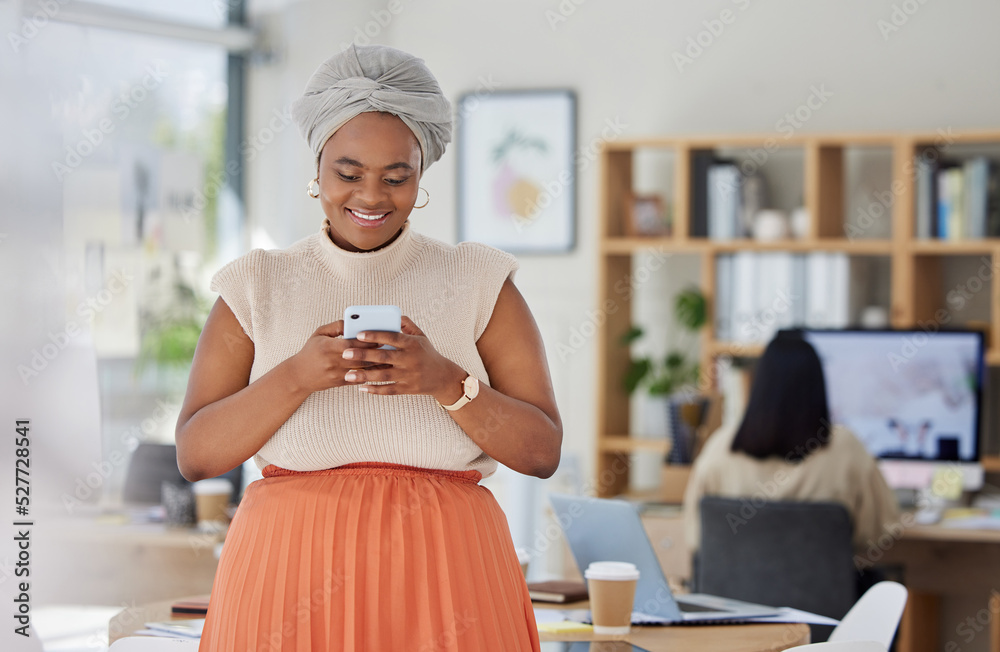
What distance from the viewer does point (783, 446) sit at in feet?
10.6

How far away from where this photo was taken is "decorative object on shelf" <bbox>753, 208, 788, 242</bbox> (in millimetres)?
4160

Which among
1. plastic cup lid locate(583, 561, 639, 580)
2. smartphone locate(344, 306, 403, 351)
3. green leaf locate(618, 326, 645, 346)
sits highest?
smartphone locate(344, 306, 403, 351)

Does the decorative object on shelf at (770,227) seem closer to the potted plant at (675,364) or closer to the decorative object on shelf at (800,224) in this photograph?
the decorative object on shelf at (800,224)

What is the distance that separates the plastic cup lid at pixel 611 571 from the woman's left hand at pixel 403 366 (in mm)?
738

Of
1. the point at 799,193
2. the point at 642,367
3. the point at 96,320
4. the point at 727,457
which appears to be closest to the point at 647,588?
the point at 727,457

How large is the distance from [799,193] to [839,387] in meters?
1.01

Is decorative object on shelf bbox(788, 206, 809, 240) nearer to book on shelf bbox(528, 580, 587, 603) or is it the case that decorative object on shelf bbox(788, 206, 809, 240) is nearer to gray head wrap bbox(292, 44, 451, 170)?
book on shelf bbox(528, 580, 587, 603)

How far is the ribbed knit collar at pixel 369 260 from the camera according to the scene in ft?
4.58

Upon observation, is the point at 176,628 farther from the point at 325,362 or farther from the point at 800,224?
the point at 800,224

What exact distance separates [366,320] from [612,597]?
87 cm

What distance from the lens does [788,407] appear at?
324 centimetres

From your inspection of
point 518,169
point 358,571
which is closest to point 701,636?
point 358,571

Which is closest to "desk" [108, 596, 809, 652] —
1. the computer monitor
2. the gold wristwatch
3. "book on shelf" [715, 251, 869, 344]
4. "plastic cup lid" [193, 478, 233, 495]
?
the gold wristwatch

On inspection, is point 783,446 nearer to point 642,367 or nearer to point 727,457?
point 727,457
